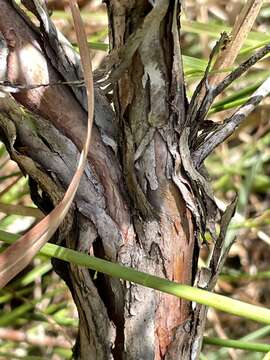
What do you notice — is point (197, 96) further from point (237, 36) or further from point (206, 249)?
point (206, 249)

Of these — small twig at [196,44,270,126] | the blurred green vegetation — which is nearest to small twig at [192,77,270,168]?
small twig at [196,44,270,126]

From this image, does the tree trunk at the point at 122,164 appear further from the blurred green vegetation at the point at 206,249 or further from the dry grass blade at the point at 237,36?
the blurred green vegetation at the point at 206,249

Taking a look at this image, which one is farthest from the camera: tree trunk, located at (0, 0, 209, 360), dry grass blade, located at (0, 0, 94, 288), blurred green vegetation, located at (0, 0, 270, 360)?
blurred green vegetation, located at (0, 0, 270, 360)

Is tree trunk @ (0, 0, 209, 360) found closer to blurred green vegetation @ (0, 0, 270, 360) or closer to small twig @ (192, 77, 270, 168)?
small twig @ (192, 77, 270, 168)

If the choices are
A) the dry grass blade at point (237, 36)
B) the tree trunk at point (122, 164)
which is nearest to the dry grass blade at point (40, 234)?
the tree trunk at point (122, 164)

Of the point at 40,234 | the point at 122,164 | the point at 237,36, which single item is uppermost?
the point at 237,36

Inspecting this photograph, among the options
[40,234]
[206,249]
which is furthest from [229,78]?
[206,249]

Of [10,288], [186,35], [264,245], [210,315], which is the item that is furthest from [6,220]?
[186,35]
